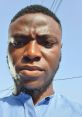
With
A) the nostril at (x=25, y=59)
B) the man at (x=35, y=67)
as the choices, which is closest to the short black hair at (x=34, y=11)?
the man at (x=35, y=67)

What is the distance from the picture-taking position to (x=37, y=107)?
1.72 m

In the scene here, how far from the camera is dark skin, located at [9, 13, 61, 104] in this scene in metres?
1.65

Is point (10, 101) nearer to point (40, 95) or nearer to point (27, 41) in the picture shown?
point (40, 95)

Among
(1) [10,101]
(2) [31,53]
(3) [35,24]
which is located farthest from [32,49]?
(1) [10,101]

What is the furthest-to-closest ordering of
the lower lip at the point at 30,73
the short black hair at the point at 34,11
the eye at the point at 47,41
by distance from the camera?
the short black hair at the point at 34,11 → the eye at the point at 47,41 → the lower lip at the point at 30,73

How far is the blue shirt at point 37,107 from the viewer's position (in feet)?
5.56

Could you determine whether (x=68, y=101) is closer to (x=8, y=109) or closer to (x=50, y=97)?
(x=50, y=97)

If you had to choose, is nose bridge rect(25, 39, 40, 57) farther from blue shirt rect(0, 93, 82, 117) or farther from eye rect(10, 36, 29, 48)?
blue shirt rect(0, 93, 82, 117)

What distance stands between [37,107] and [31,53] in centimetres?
23

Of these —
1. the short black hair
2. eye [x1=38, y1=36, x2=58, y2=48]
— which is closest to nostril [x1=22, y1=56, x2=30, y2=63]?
eye [x1=38, y1=36, x2=58, y2=48]

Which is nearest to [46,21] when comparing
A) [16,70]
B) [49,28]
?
[49,28]

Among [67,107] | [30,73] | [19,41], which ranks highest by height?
[19,41]

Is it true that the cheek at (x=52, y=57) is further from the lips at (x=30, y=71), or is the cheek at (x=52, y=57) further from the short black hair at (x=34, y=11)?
the short black hair at (x=34, y=11)

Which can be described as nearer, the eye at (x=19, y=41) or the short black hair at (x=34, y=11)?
the eye at (x=19, y=41)
